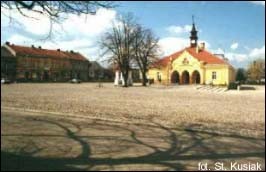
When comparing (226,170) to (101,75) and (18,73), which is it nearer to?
(18,73)

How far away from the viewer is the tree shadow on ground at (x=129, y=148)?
768cm

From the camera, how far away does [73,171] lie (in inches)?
285

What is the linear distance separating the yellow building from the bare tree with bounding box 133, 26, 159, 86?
7235 mm

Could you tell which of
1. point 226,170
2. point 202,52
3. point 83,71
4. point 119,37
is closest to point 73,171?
point 226,170

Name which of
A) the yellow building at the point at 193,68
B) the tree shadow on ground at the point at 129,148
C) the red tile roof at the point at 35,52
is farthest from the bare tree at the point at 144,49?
the tree shadow on ground at the point at 129,148

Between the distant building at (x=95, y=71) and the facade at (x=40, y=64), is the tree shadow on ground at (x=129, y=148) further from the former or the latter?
the distant building at (x=95, y=71)

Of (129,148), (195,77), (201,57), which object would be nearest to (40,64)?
(195,77)

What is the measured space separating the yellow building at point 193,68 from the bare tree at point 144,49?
7.24m

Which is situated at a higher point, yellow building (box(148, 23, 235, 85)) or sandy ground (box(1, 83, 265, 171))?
yellow building (box(148, 23, 235, 85))

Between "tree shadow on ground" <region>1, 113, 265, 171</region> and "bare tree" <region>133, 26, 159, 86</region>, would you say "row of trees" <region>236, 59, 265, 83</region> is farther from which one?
"tree shadow on ground" <region>1, 113, 265, 171</region>

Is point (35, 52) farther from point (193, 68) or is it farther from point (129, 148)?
point (129, 148)

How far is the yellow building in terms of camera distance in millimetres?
71250

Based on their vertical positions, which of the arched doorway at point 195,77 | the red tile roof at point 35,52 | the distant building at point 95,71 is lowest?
the arched doorway at point 195,77

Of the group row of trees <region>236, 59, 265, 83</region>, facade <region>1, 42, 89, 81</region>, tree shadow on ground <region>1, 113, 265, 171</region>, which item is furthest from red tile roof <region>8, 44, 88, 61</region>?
tree shadow on ground <region>1, 113, 265, 171</region>
